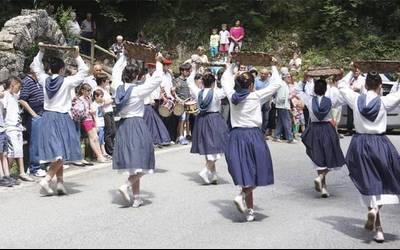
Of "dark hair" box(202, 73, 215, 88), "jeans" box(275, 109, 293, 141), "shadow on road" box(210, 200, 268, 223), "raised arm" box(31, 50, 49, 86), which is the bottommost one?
"shadow on road" box(210, 200, 268, 223)

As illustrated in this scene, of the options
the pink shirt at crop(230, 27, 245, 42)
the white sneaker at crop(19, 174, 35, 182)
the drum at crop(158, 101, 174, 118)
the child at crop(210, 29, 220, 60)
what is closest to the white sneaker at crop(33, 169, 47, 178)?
the white sneaker at crop(19, 174, 35, 182)

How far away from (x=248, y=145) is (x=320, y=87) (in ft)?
8.07

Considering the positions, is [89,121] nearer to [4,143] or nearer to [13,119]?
[13,119]

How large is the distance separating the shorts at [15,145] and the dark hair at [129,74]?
276 centimetres

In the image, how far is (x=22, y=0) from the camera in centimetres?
2764

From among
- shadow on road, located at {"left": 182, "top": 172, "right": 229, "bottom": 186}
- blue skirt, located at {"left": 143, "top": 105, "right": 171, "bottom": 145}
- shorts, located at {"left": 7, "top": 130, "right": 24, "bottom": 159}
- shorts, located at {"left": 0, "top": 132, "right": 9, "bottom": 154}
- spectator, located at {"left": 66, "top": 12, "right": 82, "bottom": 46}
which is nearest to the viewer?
shorts, located at {"left": 0, "top": 132, "right": 9, "bottom": 154}

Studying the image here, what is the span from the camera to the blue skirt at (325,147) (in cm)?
996

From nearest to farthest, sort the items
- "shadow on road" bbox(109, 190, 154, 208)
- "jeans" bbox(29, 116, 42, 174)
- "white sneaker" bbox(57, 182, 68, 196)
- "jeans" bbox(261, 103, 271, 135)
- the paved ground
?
the paved ground → "shadow on road" bbox(109, 190, 154, 208) → "white sneaker" bbox(57, 182, 68, 196) → "jeans" bbox(29, 116, 42, 174) → "jeans" bbox(261, 103, 271, 135)

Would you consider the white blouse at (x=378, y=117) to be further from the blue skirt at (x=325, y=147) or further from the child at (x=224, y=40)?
the child at (x=224, y=40)

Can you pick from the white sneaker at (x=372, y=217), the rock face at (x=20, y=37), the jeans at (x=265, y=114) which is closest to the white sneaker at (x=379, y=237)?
the white sneaker at (x=372, y=217)

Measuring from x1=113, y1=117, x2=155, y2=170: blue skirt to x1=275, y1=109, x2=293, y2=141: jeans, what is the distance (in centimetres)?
837

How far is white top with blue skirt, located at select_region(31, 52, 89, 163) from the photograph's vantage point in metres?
9.62

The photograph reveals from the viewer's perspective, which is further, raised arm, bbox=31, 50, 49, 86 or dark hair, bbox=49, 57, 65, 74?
raised arm, bbox=31, 50, 49, 86

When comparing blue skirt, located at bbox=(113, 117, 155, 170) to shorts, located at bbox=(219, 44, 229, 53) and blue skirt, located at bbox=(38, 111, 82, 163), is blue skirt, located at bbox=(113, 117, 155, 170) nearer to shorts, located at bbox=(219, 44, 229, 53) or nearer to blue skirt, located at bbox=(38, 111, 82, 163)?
blue skirt, located at bbox=(38, 111, 82, 163)
